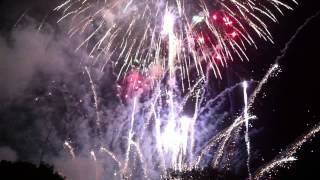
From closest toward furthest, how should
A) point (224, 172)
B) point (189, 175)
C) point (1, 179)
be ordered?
1. point (1, 179)
2. point (189, 175)
3. point (224, 172)

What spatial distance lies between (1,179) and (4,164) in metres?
1.06

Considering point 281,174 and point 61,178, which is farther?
point 281,174

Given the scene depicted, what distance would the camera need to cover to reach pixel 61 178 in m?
21.8

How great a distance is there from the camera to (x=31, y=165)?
68.7ft

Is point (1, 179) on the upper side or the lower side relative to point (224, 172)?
upper

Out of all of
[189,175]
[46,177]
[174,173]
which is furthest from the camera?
[189,175]

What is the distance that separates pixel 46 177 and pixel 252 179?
1241 cm

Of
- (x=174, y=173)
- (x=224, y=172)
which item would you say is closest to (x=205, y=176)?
(x=224, y=172)

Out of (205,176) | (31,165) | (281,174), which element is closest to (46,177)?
(31,165)

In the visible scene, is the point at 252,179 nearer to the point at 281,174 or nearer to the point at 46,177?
the point at 281,174

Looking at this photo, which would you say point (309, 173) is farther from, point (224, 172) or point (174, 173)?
point (174, 173)

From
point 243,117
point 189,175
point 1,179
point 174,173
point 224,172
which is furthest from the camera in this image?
point 224,172

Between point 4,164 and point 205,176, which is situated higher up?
point 4,164

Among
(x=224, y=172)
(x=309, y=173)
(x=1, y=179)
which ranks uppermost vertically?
(x=1, y=179)
